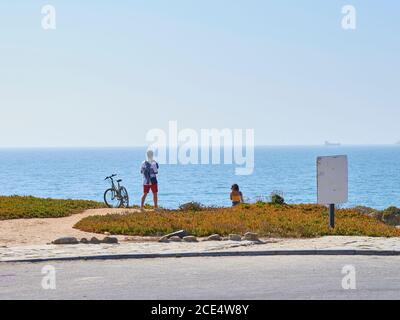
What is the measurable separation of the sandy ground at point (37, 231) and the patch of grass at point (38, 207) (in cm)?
66

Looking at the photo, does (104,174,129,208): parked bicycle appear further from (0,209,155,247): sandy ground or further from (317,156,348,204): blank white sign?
(317,156,348,204): blank white sign

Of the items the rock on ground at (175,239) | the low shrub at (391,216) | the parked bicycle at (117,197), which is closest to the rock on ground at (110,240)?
the rock on ground at (175,239)

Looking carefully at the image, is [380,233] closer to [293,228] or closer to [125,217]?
[293,228]

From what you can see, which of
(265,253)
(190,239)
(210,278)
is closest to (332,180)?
(190,239)

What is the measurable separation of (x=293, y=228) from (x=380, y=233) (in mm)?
2093

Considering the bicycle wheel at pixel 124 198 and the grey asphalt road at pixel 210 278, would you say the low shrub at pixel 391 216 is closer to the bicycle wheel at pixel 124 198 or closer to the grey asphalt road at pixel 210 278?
the bicycle wheel at pixel 124 198

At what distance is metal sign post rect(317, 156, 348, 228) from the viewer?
1928 cm

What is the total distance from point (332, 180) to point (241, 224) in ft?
8.32

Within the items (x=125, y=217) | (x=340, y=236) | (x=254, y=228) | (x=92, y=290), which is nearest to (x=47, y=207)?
(x=125, y=217)

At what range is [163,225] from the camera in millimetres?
19422

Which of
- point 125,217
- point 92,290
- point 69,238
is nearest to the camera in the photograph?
point 92,290

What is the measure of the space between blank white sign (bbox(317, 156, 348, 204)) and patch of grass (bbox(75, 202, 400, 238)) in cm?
75

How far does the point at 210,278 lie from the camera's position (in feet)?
40.0
